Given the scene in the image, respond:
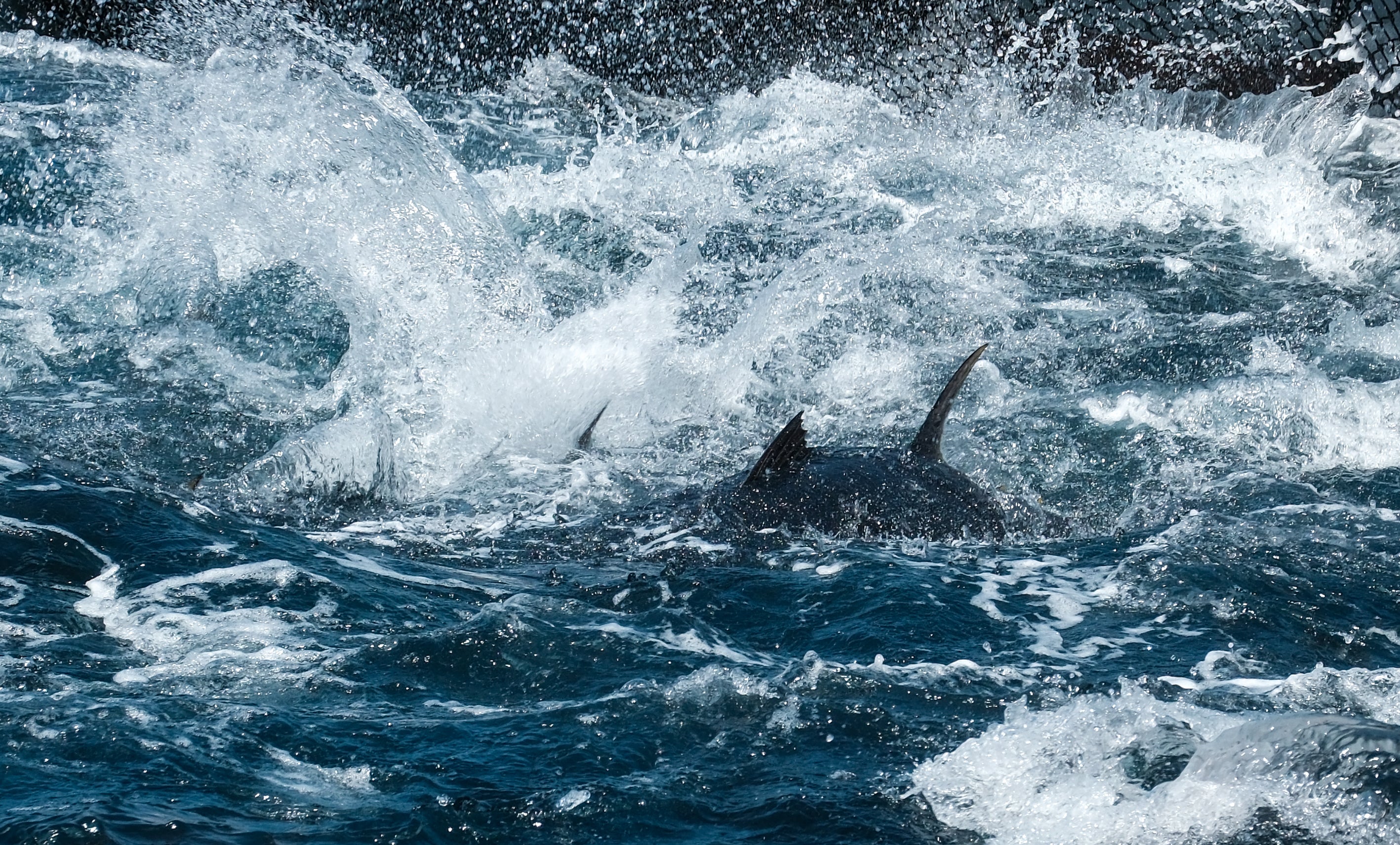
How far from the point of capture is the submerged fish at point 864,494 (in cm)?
489

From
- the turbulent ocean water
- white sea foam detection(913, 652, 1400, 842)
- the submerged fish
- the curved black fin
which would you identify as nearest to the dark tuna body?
the submerged fish

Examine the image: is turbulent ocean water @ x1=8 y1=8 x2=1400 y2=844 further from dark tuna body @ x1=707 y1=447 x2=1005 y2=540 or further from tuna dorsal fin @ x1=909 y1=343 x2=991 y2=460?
tuna dorsal fin @ x1=909 y1=343 x2=991 y2=460

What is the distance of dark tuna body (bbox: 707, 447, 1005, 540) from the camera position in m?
4.89

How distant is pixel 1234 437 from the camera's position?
6.24 metres

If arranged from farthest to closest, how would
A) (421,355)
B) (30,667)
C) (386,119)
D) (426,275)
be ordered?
1. (386,119)
2. (426,275)
3. (421,355)
4. (30,667)

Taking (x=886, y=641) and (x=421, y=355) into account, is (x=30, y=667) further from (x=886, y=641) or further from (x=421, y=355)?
(x=421, y=355)

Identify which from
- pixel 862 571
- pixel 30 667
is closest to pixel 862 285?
pixel 862 571

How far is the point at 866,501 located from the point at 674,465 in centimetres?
126

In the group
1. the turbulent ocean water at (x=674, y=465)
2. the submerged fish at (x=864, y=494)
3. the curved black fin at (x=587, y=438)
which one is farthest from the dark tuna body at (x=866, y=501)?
the curved black fin at (x=587, y=438)

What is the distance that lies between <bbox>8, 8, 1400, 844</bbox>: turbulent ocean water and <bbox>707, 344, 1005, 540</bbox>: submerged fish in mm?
122

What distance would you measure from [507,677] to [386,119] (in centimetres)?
521

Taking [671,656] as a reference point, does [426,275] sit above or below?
above

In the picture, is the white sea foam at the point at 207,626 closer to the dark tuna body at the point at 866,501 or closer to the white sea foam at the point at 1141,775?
the dark tuna body at the point at 866,501

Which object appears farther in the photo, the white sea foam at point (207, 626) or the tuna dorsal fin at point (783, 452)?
the tuna dorsal fin at point (783, 452)
